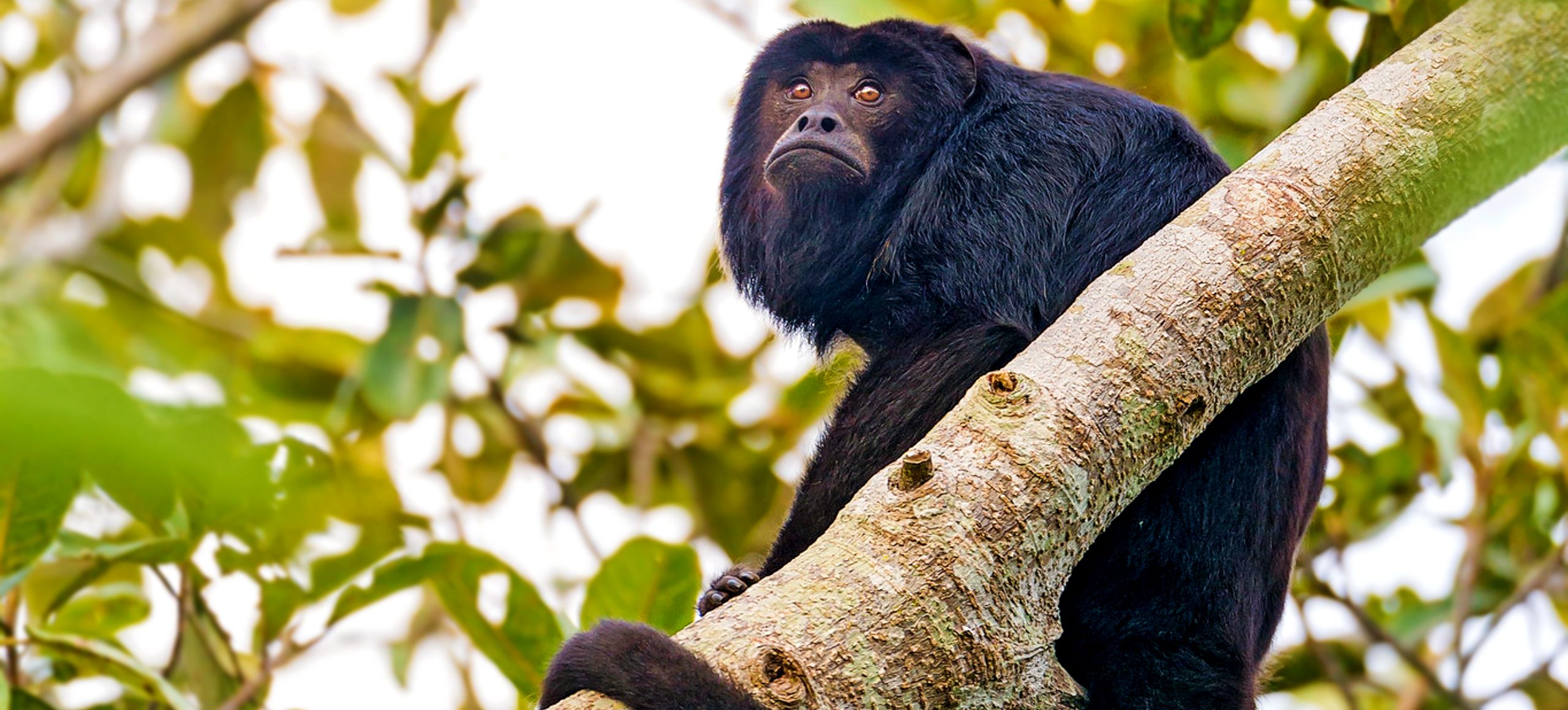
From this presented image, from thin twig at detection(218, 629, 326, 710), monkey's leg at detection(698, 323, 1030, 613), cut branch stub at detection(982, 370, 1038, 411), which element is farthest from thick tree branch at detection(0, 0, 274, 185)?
cut branch stub at detection(982, 370, 1038, 411)

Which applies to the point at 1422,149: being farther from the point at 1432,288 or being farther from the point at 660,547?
the point at 1432,288

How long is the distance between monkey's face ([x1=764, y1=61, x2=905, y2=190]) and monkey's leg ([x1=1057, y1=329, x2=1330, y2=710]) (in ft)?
4.37

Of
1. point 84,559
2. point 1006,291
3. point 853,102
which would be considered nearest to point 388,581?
point 84,559

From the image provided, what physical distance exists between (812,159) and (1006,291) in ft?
2.79

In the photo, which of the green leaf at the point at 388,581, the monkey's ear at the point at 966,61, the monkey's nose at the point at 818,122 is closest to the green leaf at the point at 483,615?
the green leaf at the point at 388,581

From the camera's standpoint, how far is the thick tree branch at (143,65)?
2.95 meters

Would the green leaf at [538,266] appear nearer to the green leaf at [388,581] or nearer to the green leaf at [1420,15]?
the green leaf at [388,581]

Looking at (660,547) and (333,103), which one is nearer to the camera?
(660,547)

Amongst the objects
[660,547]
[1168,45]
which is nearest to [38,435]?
[660,547]

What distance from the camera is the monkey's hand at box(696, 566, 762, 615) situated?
300 centimetres

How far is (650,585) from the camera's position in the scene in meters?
3.42

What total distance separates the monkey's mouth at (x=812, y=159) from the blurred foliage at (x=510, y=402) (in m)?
0.39

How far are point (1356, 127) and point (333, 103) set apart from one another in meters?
5.15

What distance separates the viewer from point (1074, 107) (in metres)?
3.52
